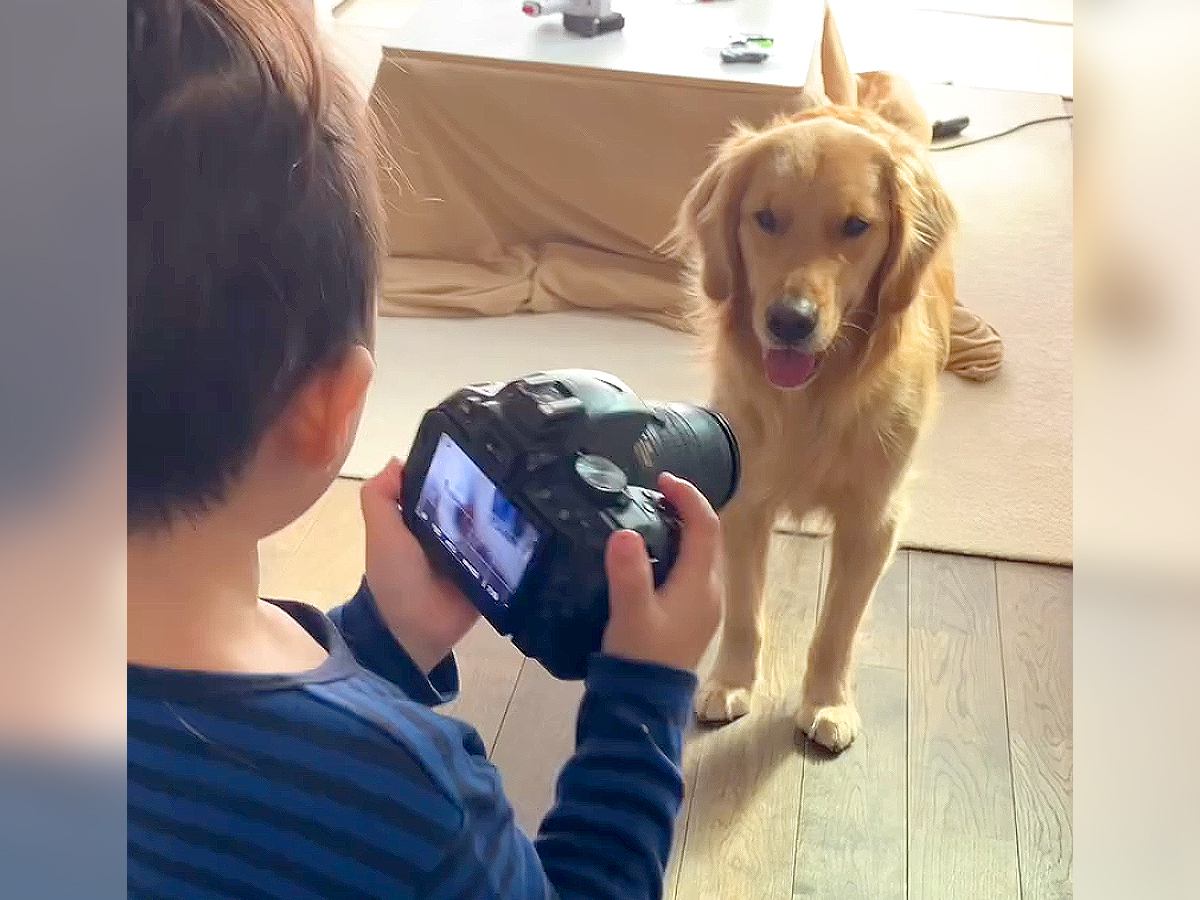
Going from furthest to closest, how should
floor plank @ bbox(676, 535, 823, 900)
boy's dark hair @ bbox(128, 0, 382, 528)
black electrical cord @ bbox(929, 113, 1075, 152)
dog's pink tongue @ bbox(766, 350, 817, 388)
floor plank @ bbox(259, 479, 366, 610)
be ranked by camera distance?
black electrical cord @ bbox(929, 113, 1075, 152) < floor plank @ bbox(259, 479, 366, 610) < dog's pink tongue @ bbox(766, 350, 817, 388) < floor plank @ bbox(676, 535, 823, 900) < boy's dark hair @ bbox(128, 0, 382, 528)

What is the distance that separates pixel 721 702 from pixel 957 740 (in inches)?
8.3

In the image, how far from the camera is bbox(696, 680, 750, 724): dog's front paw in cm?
113

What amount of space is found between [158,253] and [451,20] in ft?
5.51

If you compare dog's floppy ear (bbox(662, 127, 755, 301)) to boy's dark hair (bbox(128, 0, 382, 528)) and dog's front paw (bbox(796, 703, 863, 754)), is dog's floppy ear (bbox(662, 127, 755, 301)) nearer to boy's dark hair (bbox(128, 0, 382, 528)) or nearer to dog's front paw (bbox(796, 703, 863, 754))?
dog's front paw (bbox(796, 703, 863, 754))

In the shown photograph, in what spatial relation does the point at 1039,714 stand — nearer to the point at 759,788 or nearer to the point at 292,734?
the point at 759,788

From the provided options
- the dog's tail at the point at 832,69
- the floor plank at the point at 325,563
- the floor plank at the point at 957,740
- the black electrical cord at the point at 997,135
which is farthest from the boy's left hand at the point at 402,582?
the black electrical cord at the point at 997,135

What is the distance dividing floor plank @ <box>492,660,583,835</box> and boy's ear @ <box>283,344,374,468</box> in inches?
25.8

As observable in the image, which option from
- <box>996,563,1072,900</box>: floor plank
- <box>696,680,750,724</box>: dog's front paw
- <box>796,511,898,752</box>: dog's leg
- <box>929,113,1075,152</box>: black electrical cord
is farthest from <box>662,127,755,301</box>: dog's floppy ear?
<box>929,113,1075,152</box>: black electrical cord

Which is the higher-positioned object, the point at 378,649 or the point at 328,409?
the point at 328,409

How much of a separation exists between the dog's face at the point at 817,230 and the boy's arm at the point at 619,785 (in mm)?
663

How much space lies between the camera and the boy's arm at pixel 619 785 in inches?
16.3

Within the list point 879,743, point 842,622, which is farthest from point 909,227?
point 879,743

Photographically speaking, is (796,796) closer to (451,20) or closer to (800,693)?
(800,693)

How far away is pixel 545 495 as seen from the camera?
0.39 meters
